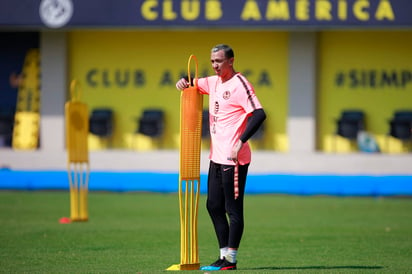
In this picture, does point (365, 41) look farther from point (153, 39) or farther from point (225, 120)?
point (225, 120)

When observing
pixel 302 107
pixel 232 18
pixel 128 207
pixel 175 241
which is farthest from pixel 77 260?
pixel 302 107

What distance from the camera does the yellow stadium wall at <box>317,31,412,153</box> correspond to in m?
24.8

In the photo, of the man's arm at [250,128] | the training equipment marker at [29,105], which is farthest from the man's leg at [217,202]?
the training equipment marker at [29,105]

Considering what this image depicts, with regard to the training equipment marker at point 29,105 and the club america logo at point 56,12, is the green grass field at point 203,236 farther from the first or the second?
the training equipment marker at point 29,105

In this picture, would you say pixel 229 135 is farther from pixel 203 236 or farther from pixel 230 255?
pixel 203 236

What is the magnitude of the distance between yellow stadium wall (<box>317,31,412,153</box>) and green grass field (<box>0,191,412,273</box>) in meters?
5.27

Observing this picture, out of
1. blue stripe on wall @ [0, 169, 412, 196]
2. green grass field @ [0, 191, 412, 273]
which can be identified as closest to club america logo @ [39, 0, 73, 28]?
blue stripe on wall @ [0, 169, 412, 196]

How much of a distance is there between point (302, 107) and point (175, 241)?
39.8 ft

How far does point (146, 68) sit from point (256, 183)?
6.11 m

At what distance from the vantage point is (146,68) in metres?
25.9

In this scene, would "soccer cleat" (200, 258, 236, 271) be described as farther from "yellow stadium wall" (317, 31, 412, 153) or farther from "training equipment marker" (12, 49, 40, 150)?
"training equipment marker" (12, 49, 40, 150)

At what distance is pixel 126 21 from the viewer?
75.4ft

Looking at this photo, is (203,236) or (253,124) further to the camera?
(203,236)

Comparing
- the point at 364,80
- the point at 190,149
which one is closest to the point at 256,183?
the point at 364,80
